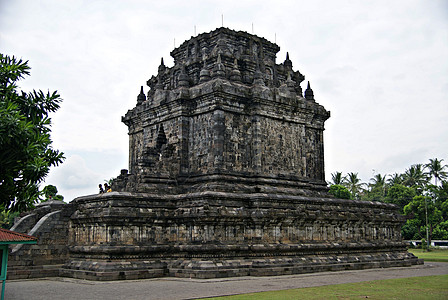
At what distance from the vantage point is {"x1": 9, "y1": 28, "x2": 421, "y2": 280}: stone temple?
20.2 meters

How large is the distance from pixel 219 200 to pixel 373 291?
24.1 ft

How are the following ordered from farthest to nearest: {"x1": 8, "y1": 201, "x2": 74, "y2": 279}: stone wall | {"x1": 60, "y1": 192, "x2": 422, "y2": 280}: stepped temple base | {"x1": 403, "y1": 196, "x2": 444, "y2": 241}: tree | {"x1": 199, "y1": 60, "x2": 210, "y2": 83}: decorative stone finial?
{"x1": 403, "y1": 196, "x2": 444, "y2": 241}: tree, {"x1": 199, "y1": 60, "x2": 210, "y2": 83}: decorative stone finial, {"x1": 8, "y1": 201, "x2": 74, "y2": 279}: stone wall, {"x1": 60, "y1": 192, "x2": 422, "y2": 280}: stepped temple base

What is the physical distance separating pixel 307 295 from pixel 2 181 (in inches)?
344

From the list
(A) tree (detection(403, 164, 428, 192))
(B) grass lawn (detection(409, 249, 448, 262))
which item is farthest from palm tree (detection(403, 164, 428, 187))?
(B) grass lawn (detection(409, 249, 448, 262))

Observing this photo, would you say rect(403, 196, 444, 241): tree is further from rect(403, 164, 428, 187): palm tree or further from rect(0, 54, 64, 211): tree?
rect(0, 54, 64, 211): tree

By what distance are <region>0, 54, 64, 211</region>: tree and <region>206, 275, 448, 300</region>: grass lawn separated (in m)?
5.99

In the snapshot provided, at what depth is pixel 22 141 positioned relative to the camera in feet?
42.3

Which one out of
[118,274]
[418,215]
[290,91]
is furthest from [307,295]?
[418,215]

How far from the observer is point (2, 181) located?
13.2m

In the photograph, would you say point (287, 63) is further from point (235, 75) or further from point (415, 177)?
point (415, 177)

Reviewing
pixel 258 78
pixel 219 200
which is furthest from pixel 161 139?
pixel 219 200

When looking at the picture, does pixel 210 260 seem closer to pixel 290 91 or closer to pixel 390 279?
pixel 390 279

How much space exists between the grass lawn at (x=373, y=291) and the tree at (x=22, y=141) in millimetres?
5993

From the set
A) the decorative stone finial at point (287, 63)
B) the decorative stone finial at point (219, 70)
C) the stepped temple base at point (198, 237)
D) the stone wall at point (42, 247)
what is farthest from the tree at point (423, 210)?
the stone wall at point (42, 247)
